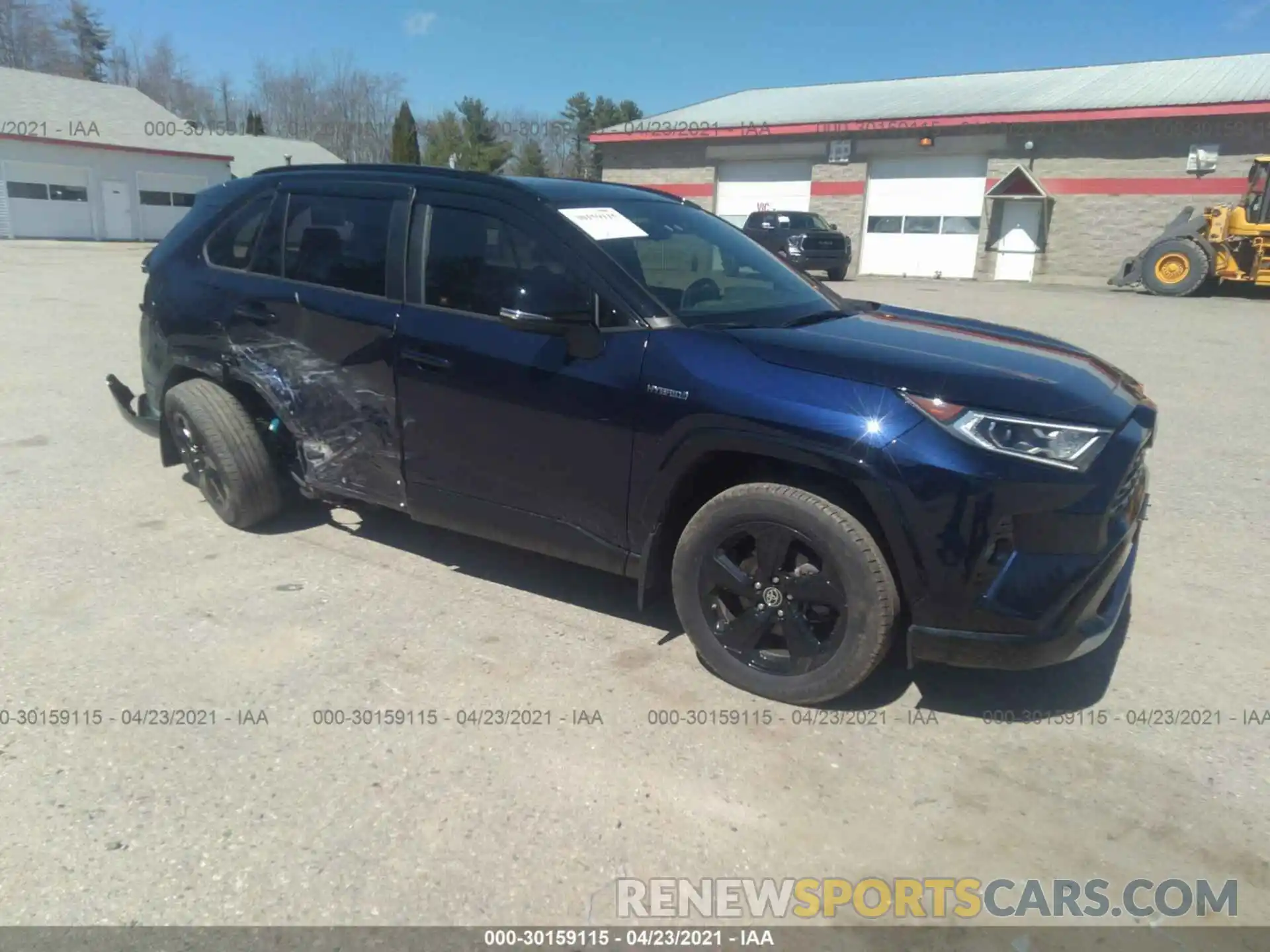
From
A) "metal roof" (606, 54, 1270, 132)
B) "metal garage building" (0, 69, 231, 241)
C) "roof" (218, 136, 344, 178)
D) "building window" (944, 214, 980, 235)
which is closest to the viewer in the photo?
"metal roof" (606, 54, 1270, 132)

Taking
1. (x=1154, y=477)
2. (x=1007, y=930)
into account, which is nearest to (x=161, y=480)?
(x=1007, y=930)

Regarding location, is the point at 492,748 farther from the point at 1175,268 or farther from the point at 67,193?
the point at 67,193

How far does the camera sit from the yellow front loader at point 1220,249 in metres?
19.5

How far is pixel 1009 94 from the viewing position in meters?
29.1

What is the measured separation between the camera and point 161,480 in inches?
218

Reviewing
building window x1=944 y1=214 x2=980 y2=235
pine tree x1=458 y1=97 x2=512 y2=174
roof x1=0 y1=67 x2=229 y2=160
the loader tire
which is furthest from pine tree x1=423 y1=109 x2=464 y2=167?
the loader tire

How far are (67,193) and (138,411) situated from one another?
34435mm

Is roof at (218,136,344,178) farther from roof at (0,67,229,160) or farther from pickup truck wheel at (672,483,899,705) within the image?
pickup truck wheel at (672,483,899,705)

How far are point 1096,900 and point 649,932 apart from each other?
1174 mm

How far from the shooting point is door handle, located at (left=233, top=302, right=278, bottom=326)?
4273 mm

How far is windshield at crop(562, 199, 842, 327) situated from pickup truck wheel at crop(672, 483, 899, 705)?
782mm

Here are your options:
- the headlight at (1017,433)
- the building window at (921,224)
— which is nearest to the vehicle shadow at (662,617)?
the headlight at (1017,433)

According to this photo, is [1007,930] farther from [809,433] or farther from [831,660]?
[809,433]

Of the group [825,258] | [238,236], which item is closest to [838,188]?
[825,258]
